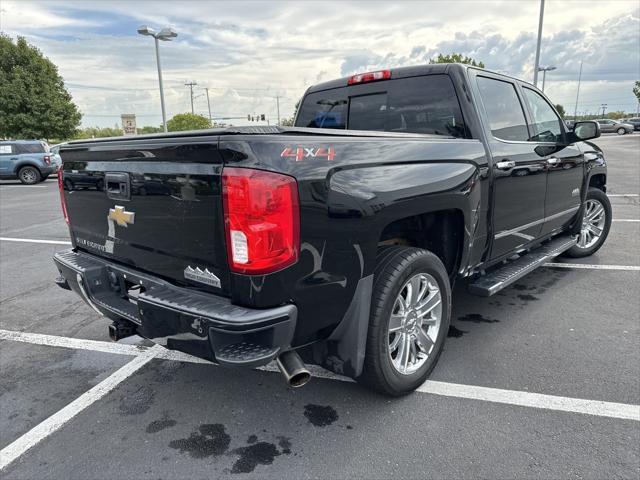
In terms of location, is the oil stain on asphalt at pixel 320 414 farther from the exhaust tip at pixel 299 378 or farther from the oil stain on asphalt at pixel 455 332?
the oil stain on asphalt at pixel 455 332

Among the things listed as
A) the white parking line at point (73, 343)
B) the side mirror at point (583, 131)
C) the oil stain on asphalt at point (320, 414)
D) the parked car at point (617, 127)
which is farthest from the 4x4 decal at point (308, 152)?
the parked car at point (617, 127)

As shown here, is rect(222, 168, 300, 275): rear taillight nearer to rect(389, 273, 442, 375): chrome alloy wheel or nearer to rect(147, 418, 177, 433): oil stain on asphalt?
rect(389, 273, 442, 375): chrome alloy wheel

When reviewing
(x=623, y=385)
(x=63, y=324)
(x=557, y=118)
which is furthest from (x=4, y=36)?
(x=623, y=385)

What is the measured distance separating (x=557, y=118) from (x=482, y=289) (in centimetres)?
237

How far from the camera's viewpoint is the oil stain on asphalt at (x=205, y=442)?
2.35 meters

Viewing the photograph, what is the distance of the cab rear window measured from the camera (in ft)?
10.9

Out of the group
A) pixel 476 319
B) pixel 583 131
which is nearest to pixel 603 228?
pixel 583 131

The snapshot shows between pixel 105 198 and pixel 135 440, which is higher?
pixel 105 198

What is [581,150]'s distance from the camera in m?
4.86

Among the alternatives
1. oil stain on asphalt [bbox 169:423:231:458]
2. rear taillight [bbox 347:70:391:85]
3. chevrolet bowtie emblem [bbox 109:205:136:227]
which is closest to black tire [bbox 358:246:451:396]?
oil stain on asphalt [bbox 169:423:231:458]

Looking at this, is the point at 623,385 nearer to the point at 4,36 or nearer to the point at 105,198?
the point at 105,198

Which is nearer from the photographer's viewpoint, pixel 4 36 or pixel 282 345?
pixel 282 345

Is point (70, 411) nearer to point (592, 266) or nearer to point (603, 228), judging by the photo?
point (592, 266)

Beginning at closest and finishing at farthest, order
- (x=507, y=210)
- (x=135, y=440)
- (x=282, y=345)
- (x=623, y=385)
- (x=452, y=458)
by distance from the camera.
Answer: (x=282, y=345) < (x=452, y=458) < (x=135, y=440) < (x=623, y=385) < (x=507, y=210)
